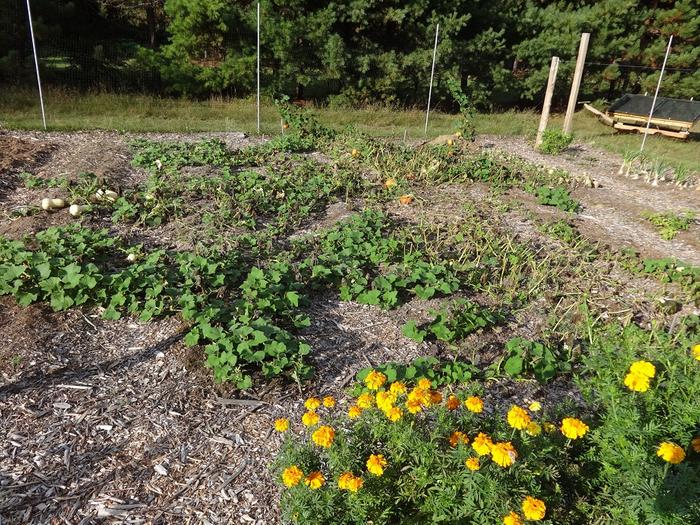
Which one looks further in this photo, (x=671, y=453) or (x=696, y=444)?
(x=696, y=444)

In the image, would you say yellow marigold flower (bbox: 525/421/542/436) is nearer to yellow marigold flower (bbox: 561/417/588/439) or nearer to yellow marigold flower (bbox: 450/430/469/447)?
yellow marigold flower (bbox: 561/417/588/439)

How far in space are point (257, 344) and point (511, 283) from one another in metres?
2.17

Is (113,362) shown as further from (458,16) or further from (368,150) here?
(458,16)

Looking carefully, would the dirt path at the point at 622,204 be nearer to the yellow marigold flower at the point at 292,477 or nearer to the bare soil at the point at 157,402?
the bare soil at the point at 157,402

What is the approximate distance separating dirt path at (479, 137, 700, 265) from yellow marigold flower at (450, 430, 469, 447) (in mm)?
3864

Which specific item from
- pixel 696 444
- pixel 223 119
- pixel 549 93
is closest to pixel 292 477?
pixel 696 444

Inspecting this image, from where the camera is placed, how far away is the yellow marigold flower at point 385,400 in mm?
1941

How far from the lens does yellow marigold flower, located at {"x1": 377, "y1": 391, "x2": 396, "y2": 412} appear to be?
1.94m

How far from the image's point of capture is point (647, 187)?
23.3 ft

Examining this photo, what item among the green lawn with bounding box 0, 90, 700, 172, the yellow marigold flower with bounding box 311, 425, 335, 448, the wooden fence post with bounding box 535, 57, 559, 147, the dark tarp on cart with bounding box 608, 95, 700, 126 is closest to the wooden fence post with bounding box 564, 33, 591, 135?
the wooden fence post with bounding box 535, 57, 559, 147

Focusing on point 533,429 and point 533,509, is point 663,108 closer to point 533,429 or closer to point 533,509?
point 533,429

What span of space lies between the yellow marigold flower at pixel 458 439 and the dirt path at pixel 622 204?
3.86m

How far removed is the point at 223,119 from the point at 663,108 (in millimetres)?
8981

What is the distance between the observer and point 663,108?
11.0 meters
